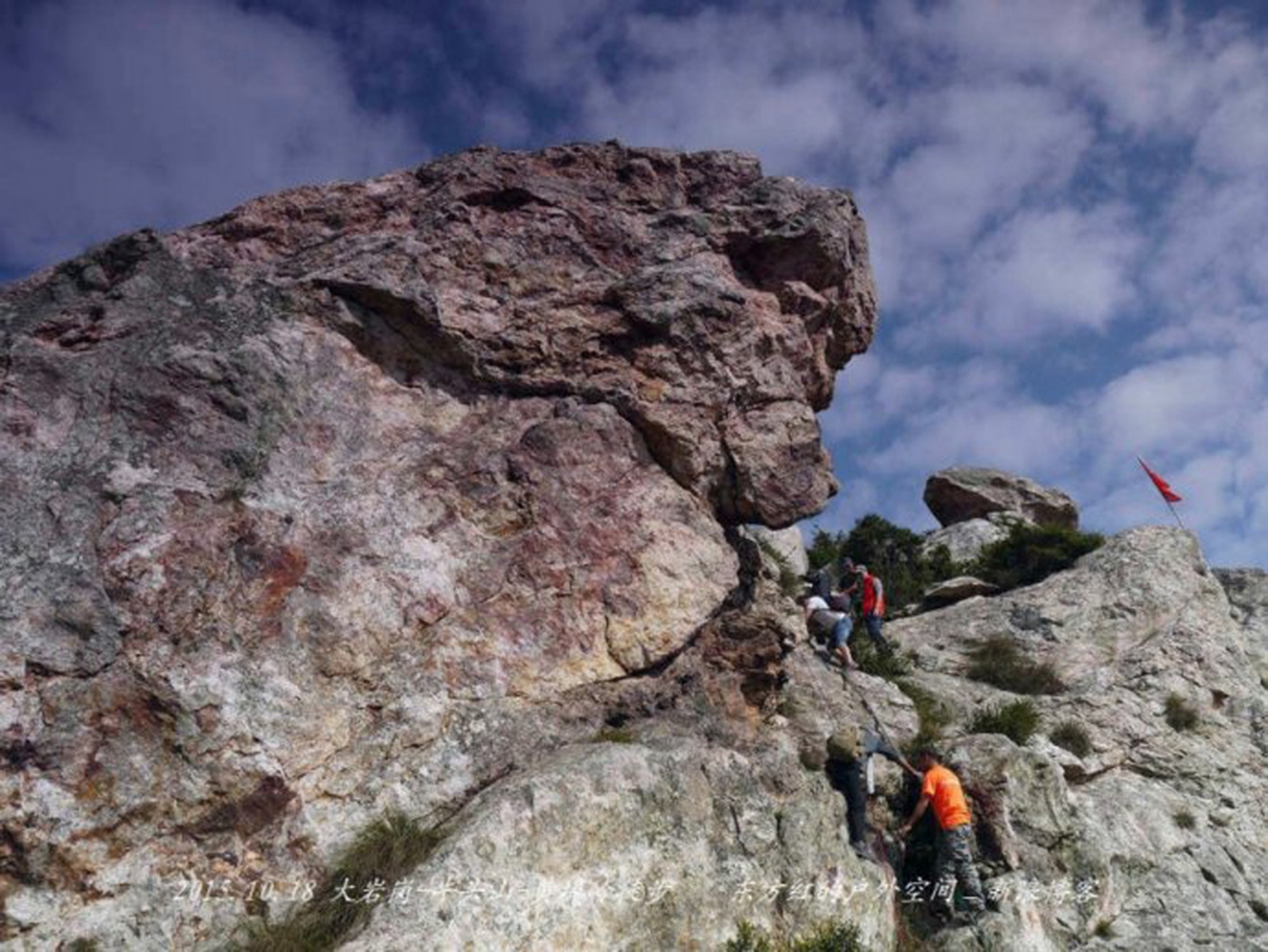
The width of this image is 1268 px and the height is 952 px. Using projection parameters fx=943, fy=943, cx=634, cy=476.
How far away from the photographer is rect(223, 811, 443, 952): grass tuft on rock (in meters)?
8.16

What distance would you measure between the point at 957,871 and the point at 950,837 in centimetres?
43

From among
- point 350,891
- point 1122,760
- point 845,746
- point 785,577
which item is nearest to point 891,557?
point 785,577

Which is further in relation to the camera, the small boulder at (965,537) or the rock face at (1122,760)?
the small boulder at (965,537)

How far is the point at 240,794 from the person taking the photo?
9039mm

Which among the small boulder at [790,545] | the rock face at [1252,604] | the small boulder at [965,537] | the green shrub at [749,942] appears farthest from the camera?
the small boulder at [965,537]

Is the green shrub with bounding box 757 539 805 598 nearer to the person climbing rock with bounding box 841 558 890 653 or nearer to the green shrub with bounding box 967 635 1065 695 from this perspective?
the person climbing rock with bounding box 841 558 890 653

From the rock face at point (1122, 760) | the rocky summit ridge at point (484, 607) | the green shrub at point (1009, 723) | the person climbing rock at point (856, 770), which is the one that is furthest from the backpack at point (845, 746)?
the green shrub at point (1009, 723)

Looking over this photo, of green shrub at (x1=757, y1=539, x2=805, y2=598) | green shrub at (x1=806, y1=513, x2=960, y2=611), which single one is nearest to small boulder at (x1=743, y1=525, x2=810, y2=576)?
green shrub at (x1=806, y1=513, x2=960, y2=611)

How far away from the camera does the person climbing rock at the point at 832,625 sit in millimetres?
16438

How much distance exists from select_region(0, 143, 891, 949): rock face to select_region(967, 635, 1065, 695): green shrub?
5.70m

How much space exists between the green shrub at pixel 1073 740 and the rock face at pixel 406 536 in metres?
5.52

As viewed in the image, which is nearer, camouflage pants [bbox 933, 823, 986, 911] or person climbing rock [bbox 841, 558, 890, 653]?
camouflage pants [bbox 933, 823, 986, 911]

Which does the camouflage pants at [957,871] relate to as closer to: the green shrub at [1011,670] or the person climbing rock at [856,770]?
the person climbing rock at [856,770]

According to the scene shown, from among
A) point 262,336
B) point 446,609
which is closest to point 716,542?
point 446,609
